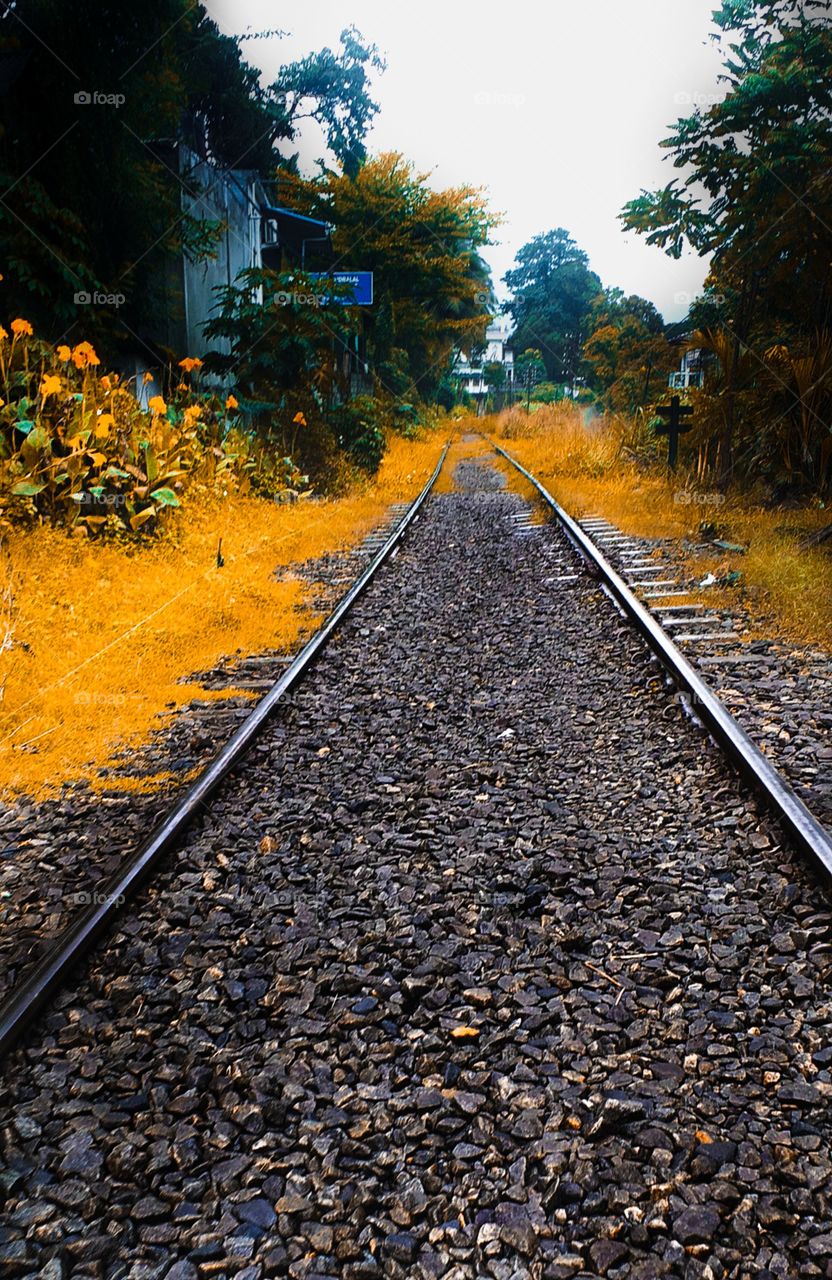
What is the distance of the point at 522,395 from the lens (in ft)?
224

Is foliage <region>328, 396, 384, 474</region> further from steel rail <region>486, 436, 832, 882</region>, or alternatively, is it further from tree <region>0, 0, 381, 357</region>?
steel rail <region>486, 436, 832, 882</region>

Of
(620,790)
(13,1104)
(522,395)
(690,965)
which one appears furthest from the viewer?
(522,395)

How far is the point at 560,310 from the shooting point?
7438 centimetres

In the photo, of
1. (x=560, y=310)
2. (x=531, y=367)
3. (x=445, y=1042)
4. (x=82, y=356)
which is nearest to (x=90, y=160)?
(x=82, y=356)

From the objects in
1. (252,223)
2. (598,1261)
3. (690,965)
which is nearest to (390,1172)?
(598,1261)

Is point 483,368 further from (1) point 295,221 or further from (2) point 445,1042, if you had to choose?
(2) point 445,1042

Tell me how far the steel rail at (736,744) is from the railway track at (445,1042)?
0.09m

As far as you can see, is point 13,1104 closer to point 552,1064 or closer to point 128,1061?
point 128,1061

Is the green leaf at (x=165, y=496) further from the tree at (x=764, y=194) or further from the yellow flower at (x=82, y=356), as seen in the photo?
the tree at (x=764, y=194)

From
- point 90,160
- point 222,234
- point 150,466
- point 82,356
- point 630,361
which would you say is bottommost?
point 150,466

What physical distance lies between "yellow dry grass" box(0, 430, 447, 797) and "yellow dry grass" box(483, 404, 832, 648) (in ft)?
11.3

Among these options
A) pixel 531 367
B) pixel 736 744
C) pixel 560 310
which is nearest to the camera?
pixel 736 744

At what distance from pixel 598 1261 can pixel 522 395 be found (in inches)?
2749

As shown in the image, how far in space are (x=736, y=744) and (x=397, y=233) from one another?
28286 mm
